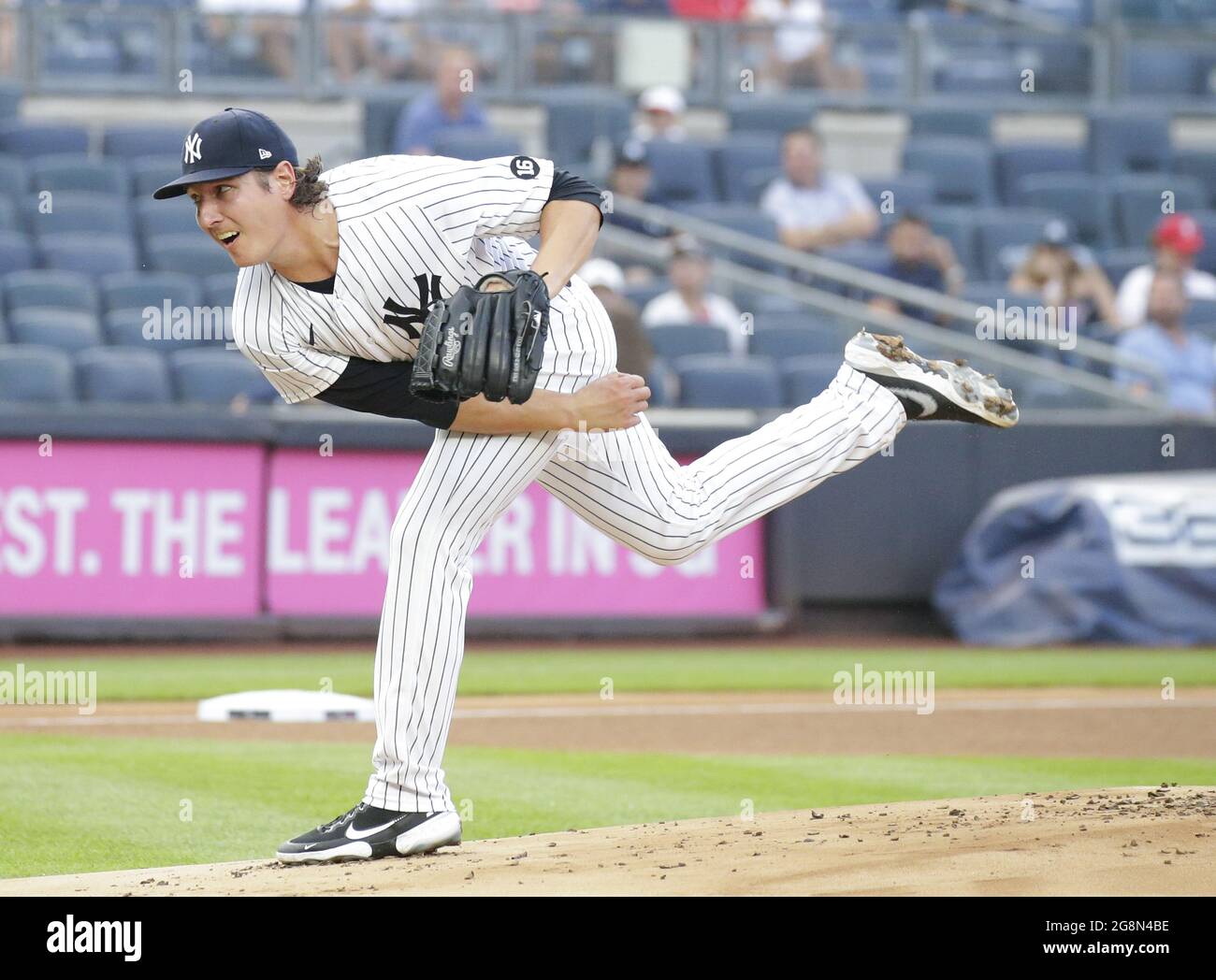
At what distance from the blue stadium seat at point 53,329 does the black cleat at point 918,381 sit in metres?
7.50

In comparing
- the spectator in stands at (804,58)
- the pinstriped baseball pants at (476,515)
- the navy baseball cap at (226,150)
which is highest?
the spectator in stands at (804,58)

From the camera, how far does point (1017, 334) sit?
11.9 meters

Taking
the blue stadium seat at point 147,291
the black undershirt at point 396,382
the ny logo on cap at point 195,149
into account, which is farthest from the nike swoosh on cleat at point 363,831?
the blue stadium seat at point 147,291

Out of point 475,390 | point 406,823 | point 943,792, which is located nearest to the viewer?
point 475,390

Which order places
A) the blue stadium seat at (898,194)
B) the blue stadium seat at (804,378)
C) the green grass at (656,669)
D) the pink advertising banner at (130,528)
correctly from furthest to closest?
1. the blue stadium seat at (898,194)
2. the blue stadium seat at (804,378)
3. the pink advertising banner at (130,528)
4. the green grass at (656,669)

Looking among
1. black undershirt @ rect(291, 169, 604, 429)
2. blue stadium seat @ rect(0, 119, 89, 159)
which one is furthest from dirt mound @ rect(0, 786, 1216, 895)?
blue stadium seat @ rect(0, 119, 89, 159)

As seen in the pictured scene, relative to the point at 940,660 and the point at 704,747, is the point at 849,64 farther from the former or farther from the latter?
the point at 704,747

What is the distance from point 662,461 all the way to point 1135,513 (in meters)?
6.78

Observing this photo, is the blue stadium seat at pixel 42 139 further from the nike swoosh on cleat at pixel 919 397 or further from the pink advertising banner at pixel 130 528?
the nike swoosh on cleat at pixel 919 397

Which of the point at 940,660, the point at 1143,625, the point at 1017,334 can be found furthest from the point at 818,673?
the point at 1017,334

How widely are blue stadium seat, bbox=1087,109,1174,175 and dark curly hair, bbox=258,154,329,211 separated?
12.7 m

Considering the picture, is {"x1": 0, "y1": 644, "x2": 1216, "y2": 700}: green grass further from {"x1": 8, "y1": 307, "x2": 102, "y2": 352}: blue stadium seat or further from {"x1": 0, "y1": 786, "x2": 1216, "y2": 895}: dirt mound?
{"x1": 0, "y1": 786, "x2": 1216, "y2": 895}: dirt mound

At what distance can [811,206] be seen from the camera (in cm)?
1358

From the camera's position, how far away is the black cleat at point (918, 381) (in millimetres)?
4973
